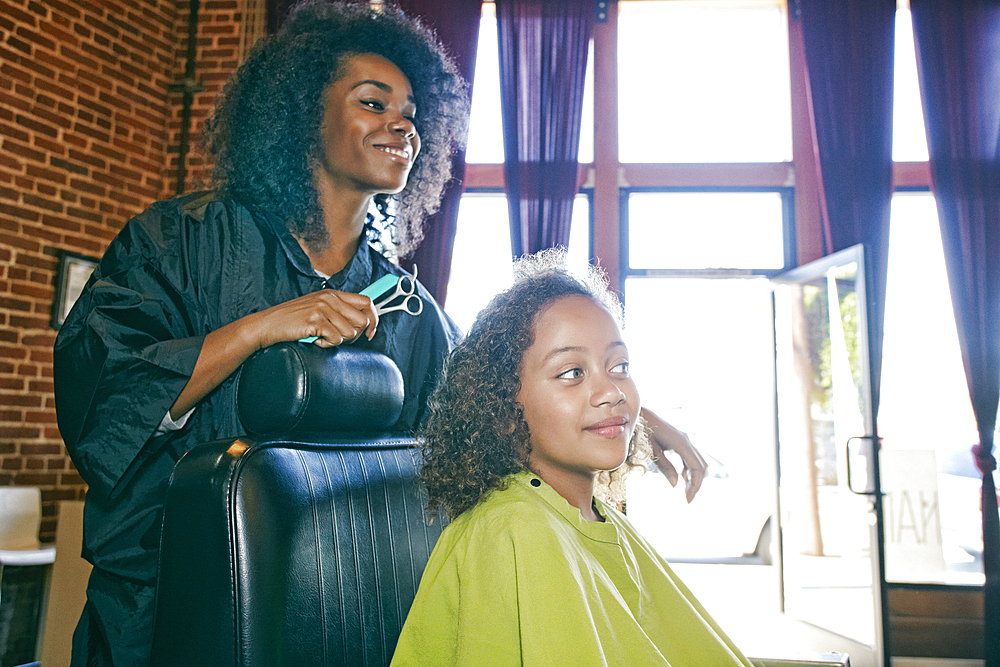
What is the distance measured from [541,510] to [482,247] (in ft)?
11.5

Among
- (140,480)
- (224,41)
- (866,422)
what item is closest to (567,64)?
(224,41)

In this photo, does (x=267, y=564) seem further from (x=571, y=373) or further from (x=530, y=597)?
(x=571, y=373)

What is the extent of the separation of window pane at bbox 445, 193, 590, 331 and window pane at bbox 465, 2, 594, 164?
28 cm

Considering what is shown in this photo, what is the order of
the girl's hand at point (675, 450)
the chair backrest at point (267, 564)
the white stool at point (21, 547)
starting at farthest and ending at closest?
the white stool at point (21, 547) → the girl's hand at point (675, 450) → the chair backrest at point (267, 564)

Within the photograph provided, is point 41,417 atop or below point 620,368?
below

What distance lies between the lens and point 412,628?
975mm

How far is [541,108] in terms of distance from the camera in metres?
4.29

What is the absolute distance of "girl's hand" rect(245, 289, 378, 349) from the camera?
1032 mm

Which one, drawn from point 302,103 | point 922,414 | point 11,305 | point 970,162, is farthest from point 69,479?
point 970,162

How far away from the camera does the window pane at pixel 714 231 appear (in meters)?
4.52

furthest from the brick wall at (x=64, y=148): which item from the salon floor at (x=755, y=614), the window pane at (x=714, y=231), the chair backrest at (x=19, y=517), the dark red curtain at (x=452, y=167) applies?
the salon floor at (x=755, y=614)

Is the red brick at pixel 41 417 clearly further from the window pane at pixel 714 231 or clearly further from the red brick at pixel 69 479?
the window pane at pixel 714 231

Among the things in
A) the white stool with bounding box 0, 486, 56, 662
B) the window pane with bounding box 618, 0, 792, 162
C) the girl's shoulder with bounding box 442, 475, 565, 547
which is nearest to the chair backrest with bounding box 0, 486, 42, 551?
the white stool with bounding box 0, 486, 56, 662

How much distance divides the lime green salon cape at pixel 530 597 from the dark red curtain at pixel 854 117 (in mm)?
3573
